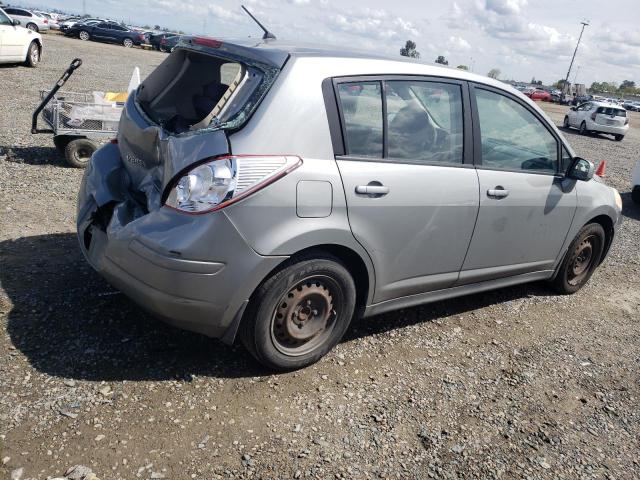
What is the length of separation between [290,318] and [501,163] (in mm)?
1945

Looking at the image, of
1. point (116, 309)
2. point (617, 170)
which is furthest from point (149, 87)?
point (617, 170)

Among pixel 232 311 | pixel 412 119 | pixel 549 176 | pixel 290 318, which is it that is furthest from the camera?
pixel 549 176

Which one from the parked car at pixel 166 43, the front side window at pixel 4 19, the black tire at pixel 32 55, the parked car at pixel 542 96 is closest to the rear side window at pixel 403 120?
the front side window at pixel 4 19

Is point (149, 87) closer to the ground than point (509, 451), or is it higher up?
higher up

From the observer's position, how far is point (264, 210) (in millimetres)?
2818

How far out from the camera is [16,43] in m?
15.4

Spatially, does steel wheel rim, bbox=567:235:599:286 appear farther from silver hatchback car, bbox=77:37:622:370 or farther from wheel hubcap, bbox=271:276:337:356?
wheel hubcap, bbox=271:276:337:356

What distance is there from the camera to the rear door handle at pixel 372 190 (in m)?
3.14

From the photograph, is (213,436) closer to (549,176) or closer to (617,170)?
(549,176)

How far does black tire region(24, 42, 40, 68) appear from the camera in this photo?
16.0m

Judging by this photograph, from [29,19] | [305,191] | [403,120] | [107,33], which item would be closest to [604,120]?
[403,120]

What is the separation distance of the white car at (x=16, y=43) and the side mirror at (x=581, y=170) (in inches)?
610

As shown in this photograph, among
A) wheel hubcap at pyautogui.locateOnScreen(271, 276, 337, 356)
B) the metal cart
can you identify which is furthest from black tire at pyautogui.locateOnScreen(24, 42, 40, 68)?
wheel hubcap at pyautogui.locateOnScreen(271, 276, 337, 356)

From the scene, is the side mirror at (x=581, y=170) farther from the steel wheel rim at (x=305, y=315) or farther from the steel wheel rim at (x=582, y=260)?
the steel wheel rim at (x=305, y=315)
